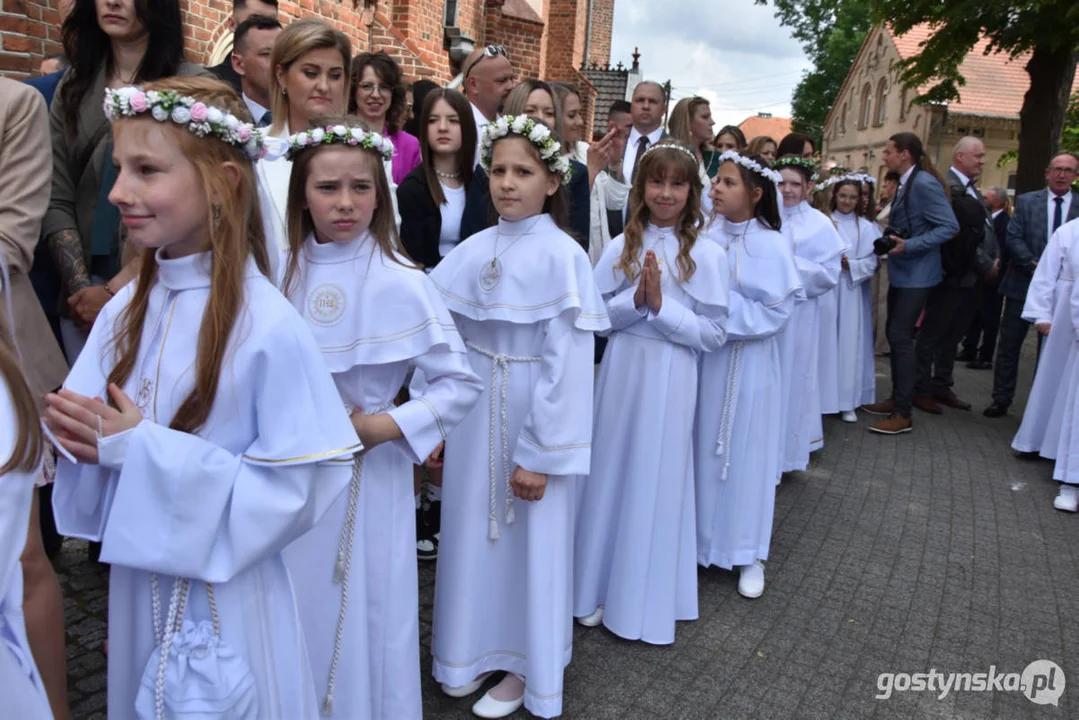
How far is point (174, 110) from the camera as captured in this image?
5.58 feet

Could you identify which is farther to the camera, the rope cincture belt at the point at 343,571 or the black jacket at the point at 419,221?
the black jacket at the point at 419,221

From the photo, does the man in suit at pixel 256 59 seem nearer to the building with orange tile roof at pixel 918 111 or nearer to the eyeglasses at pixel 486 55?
the eyeglasses at pixel 486 55

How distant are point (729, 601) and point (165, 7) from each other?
378 centimetres

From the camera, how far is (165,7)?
3.41 metres

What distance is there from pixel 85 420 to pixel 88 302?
1.79 meters

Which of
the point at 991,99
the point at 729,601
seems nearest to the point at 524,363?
the point at 729,601

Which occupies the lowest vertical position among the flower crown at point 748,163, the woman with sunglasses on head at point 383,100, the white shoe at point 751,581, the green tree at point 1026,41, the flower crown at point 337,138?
the white shoe at point 751,581

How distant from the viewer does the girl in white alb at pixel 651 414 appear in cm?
355

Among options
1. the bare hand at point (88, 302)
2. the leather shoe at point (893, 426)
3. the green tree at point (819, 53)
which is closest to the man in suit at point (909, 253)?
the leather shoe at point (893, 426)

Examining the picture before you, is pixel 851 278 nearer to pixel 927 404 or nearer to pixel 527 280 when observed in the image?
pixel 927 404

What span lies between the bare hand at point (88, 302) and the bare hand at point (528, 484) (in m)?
1.75

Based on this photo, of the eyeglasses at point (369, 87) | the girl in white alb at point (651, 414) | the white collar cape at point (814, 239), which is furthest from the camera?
the white collar cape at point (814, 239)

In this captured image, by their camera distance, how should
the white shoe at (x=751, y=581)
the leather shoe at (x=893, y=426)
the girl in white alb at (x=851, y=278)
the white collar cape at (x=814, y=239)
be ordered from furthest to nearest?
the girl in white alb at (x=851, y=278)
the leather shoe at (x=893, y=426)
the white collar cape at (x=814, y=239)
the white shoe at (x=751, y=581)

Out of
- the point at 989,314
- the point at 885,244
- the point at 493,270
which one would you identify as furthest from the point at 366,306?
the point at 989,314
